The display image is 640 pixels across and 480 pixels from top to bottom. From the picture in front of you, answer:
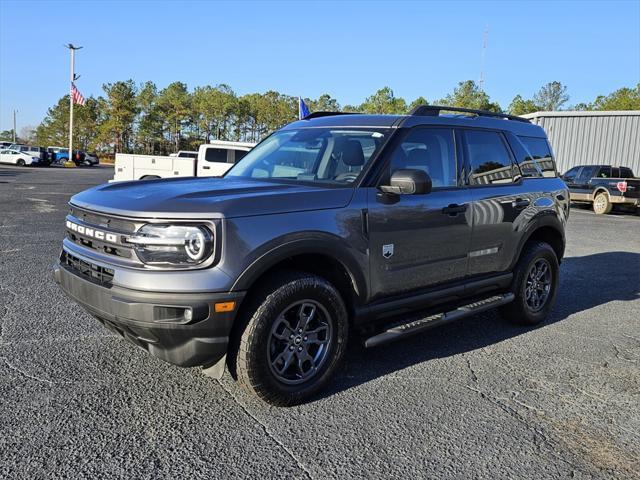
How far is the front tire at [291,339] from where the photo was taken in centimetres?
323

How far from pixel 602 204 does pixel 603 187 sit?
0.59 meters

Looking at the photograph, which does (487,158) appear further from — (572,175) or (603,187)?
(572,175)

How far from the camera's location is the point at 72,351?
4.12 m

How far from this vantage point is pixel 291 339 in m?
3.46

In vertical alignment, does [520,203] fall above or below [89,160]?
below

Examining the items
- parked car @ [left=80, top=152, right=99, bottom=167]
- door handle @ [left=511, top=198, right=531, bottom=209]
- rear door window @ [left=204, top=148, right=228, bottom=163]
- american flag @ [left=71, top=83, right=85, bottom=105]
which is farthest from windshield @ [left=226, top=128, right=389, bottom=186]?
parked car @ [left=80, top=152, right=99, bottom=167]

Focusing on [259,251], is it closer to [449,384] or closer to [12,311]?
[449,384]

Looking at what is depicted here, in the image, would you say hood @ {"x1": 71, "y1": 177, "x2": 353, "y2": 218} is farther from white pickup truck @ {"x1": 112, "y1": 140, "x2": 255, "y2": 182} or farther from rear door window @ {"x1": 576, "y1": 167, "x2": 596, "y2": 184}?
rear door window @ {"x1": 576, "y1": 167, "x2": 596, "y2": 184}

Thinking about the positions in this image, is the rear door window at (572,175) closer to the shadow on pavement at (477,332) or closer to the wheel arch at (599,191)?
the wheel arch at (599,191)

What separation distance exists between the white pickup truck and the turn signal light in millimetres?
14916

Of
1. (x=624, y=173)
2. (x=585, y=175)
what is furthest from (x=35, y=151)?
(x=624, y=173)

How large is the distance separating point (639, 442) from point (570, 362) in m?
1.30

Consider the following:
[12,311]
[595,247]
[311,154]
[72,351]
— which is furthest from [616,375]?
[595,247]

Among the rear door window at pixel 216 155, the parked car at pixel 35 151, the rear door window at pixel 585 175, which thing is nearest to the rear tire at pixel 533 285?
the rear door window at pixel 216 155
